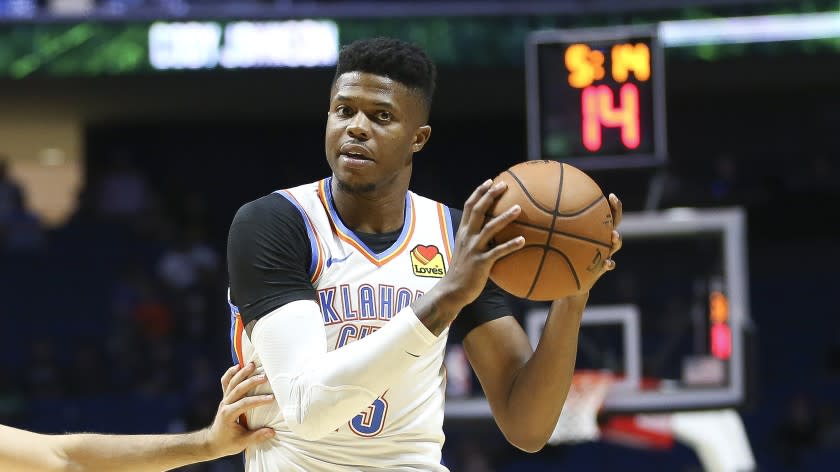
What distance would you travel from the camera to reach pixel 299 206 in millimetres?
3273

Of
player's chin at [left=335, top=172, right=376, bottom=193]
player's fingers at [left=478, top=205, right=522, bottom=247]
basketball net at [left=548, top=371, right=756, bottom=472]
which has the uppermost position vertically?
player's chin at [left=335, top=172, right=376, bottom=193]

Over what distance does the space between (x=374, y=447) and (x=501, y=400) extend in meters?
0.44

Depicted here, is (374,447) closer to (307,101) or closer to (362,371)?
(362,371)

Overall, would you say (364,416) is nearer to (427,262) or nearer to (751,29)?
(427,262)

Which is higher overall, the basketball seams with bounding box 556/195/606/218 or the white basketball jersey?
the basketball seams with bounding box 556/195/606/218

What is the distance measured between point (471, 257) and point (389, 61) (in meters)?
0.68

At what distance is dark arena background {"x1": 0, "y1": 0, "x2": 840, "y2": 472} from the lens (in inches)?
498

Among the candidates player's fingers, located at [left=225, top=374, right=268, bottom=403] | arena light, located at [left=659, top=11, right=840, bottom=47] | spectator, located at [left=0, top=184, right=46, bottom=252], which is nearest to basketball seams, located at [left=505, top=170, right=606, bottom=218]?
player's fingers, located at [left=225, top=374, right=268, bottom=403]

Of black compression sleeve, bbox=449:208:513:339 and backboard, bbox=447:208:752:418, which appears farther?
backboard, bbox=447:208:752:418

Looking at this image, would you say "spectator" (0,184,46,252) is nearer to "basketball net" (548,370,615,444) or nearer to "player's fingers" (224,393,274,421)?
"basketball net" (548,370,615,444)

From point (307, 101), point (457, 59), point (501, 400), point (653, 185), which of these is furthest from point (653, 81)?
point (307, 101)

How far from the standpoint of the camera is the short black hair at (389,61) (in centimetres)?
322

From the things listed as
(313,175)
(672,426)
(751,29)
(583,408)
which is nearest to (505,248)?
(583,408)

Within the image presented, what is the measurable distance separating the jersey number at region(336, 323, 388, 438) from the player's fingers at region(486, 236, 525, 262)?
499mm
